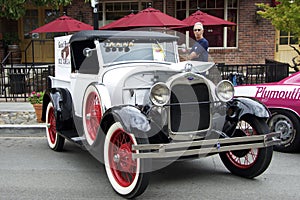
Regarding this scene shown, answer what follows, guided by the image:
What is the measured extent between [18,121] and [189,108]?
5266 millimetres

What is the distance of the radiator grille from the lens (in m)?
4.31

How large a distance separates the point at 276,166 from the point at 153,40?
259cm

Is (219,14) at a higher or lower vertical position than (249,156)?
higher

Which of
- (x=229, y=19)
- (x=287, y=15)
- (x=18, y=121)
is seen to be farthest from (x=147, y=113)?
(x=229, y=19)

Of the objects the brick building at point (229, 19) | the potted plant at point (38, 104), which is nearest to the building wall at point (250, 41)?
the brick building at point (229, 19)

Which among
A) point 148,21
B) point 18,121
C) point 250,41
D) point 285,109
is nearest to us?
point 285,109

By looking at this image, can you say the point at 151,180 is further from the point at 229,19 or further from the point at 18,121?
the point at 229,19

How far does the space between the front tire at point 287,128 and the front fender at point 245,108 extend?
1371mm

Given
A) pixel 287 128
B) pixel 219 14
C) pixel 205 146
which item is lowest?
pixel 287 128

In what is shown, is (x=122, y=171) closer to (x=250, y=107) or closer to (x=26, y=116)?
(x=250, y=107)

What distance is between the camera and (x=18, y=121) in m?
8.34

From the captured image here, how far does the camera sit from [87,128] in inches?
195

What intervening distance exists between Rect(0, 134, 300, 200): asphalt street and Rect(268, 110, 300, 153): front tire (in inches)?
5.9

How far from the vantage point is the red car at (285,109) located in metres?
5.75
